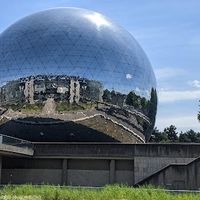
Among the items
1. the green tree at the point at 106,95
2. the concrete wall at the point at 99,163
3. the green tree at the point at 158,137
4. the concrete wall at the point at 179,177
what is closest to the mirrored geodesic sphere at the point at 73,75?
the green tree at the point at 106,95

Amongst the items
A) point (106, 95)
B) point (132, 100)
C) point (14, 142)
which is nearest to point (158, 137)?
point (132, 100)

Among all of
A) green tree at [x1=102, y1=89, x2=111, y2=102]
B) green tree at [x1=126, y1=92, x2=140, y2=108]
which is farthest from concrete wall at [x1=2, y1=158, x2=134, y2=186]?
green tree at [x1=126, y1=92, x2=140, y2=108]

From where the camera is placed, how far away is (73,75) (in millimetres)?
28016

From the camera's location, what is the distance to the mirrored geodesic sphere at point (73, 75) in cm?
2798

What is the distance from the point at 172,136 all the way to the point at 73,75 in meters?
34.1

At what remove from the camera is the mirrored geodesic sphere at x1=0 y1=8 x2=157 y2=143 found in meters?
28.0

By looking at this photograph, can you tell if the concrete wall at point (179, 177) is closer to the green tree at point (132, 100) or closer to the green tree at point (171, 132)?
the green tree at point (132, 100)

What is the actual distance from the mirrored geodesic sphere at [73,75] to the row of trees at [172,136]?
25.5 metres

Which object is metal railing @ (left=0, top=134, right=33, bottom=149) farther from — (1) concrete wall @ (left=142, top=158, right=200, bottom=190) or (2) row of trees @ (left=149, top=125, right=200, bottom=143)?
(2) row of trees @ (left=149, top=125, right=200, bottom=143)

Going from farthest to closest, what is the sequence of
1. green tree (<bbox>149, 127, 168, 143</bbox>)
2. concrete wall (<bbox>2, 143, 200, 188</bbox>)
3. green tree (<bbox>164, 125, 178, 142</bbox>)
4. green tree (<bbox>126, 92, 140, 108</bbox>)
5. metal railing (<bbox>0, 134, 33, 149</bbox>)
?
green tree (<bbox>164, 125, 178, 142</bbox>), green tree (<bbox>149, 127, 168, 143</bbox>), green tree (<bbox>126, 92, 140, 108</bbox>), concrete wall (<bbox>2, 143, 200, 188</bbox>), metal railing (<bbox>0, 134, 33, 149</bbox>)

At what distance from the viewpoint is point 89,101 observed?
28.0 metres

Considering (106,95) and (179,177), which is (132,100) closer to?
(106,95)

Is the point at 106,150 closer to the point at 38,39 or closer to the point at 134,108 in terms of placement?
the point at 134,108

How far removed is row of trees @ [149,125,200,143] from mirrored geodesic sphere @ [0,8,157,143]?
25.5 m
